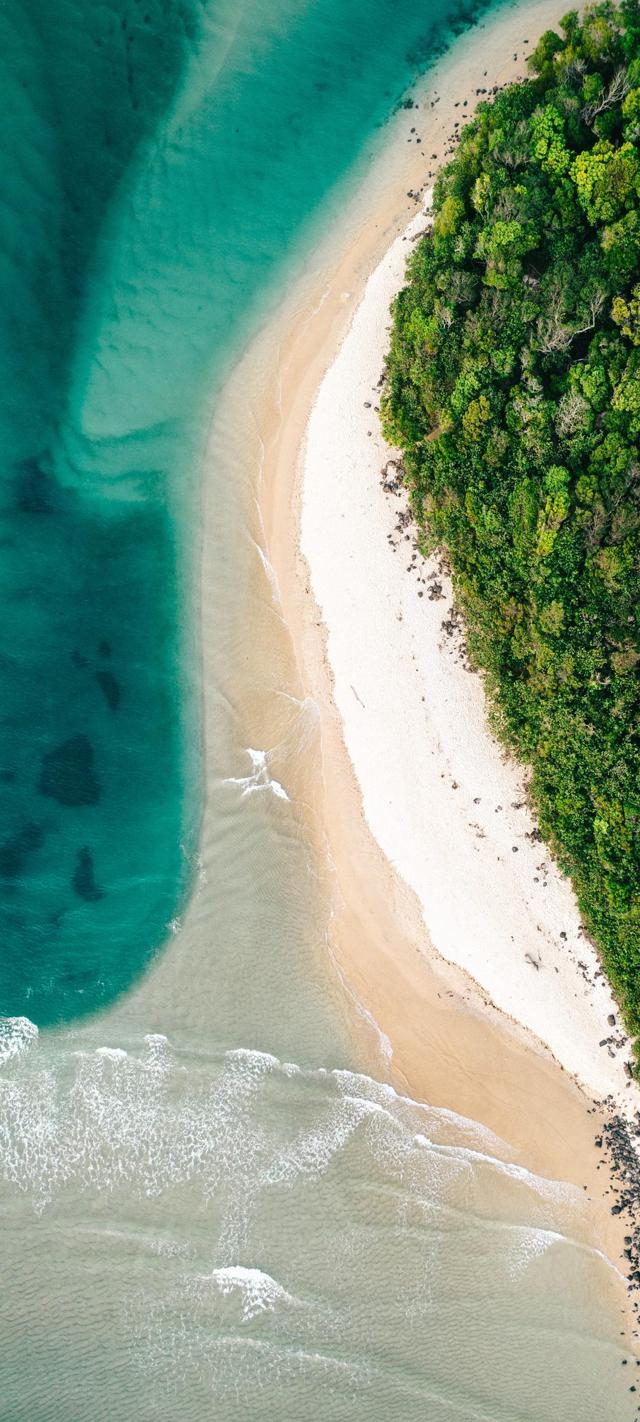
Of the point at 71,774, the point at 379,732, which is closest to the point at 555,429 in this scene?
the point at 379,732

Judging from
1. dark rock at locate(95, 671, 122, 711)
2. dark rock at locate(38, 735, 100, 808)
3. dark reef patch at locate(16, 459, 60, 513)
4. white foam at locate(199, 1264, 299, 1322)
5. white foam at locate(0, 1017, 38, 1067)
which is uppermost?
dark reef patch at locate(16, 459, 60, 513)

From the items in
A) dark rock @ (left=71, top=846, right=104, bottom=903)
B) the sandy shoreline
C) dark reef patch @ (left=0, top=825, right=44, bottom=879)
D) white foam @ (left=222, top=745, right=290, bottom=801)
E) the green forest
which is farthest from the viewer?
dark rock @ (left=71, top=846, right=104, bottom=903)

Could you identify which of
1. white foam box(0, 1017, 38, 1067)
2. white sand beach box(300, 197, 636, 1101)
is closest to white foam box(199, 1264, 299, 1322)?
white foam box(0, 1017, 38, 1067)

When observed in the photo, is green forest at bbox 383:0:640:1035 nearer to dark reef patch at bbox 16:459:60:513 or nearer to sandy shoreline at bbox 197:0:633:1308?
sandy shoreline at bbox 197:0:633:1308

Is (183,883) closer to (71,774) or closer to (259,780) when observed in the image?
(259,780)

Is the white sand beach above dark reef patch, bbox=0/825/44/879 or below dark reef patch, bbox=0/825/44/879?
above

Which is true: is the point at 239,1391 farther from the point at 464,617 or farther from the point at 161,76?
the point at 161,76

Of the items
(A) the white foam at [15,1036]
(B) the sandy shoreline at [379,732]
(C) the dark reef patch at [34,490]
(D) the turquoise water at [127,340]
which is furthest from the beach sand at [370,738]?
(C) the dark reef patch at [34,490]
